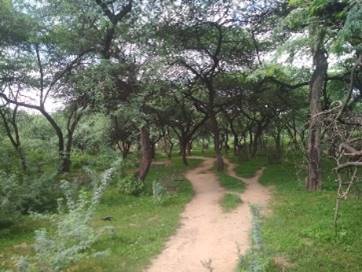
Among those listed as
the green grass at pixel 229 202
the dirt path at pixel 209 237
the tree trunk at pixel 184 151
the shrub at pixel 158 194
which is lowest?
the dirt path at pixel 209 237

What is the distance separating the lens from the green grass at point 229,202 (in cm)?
1480

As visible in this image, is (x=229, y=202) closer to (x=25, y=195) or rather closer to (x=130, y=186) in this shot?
(x=130, y=186)

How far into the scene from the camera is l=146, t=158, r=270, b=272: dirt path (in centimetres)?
959

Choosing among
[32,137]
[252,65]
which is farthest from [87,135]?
[252,65]

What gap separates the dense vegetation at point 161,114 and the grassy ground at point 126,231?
52 millimetres

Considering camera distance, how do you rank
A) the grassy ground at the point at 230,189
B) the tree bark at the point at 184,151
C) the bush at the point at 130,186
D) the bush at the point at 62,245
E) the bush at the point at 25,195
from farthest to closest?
the tree bark at the point at 184,151 → the bush at the point at 130,186 → the grassy ground at the point at 230,189 → the bush at the point at 25,195 → the bush at the point at 62,245

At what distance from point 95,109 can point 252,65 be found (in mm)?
9148

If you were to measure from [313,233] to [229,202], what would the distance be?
491 centimetres

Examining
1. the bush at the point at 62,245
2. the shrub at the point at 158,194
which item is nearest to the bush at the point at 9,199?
the bush at the point at 62,245

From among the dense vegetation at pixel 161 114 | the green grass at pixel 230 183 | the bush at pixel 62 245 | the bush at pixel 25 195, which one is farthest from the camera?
the green grass at pixel 230 183

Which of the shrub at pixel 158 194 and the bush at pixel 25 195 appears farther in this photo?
the shrub at pixel 158 194

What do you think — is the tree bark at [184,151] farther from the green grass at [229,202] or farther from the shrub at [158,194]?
the shrub at [158,194]

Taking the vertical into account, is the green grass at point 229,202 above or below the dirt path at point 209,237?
above

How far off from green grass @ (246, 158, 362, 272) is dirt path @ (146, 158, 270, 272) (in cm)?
71
